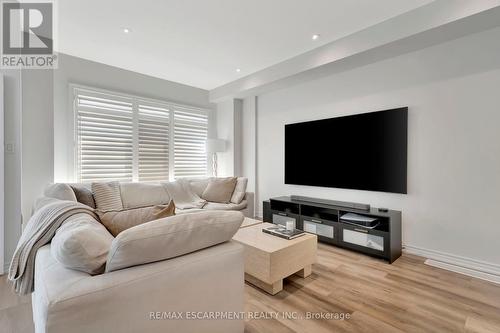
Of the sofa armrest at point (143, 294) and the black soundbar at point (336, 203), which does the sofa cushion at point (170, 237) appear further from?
the black soundbar at point (336, 203)

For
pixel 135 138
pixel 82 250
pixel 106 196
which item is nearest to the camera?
pixel 82 250

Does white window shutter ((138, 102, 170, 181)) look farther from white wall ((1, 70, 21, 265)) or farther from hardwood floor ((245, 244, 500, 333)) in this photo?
hardwood floor ((245, 244, 500, 333))

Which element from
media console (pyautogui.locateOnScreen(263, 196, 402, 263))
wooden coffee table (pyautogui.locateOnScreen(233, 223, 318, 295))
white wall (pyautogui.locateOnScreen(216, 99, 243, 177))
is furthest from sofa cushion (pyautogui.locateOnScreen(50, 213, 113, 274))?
white wall (pyautogui.locateOnScreen(216, 99, 243, 177))

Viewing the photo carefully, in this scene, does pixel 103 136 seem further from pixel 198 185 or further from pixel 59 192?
pixel 198 185

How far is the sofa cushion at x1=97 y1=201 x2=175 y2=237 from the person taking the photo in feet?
4.65

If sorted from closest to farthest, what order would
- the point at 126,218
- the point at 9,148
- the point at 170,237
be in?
the point at 170,237 < the point at 126,218 < the point at 9,148

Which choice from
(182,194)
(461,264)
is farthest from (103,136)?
(461,264)

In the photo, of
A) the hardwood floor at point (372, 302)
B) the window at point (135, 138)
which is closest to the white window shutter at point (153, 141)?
the window at point (135, 138)

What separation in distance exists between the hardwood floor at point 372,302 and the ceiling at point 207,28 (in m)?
2.54

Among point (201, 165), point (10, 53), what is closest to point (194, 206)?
point (201, 165)

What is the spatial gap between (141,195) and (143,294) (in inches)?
109

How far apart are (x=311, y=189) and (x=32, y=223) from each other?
10.9 ft

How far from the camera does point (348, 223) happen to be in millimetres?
3043

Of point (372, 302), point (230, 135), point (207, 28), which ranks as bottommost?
point (372, 302)
